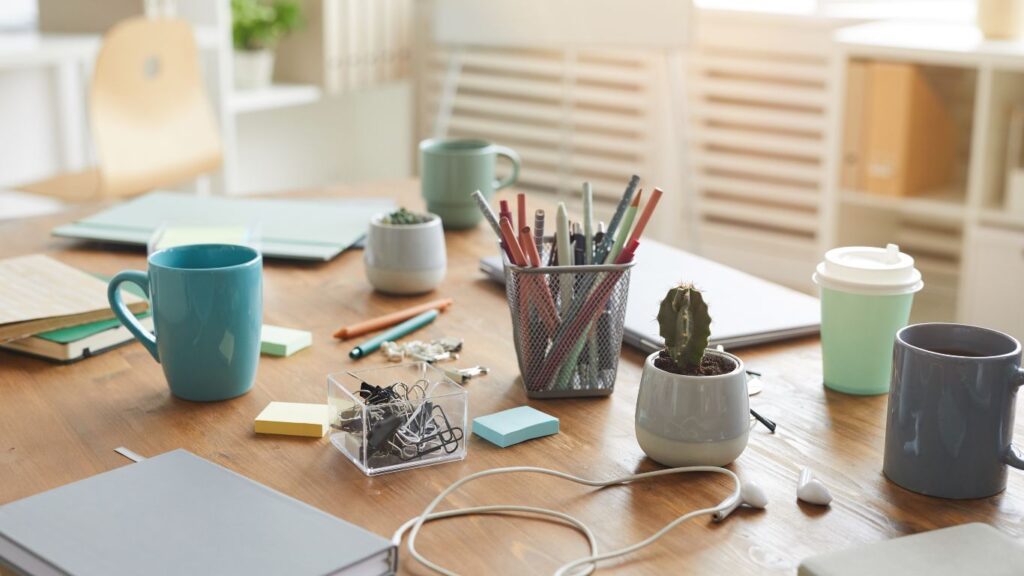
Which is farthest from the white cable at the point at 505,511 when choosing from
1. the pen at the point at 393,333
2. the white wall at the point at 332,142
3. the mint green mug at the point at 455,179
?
the white wall at the point at 332,142

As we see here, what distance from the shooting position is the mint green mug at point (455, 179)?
1556 mm

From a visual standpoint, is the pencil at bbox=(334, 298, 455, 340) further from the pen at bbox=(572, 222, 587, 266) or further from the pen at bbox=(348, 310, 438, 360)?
the pen at bbox=(572, 222, 587, 266)

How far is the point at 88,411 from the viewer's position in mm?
974

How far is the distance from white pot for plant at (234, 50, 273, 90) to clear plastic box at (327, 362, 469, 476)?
2608 millimetres

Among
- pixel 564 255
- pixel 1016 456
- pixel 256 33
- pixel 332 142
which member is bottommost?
pixel 332 142

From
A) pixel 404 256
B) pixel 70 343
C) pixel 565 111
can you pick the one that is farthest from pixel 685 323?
pixel 565 111

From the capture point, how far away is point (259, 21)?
10.9ft

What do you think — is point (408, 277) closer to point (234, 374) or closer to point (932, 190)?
point (234, 374)

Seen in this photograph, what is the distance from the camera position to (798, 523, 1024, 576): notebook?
684mm

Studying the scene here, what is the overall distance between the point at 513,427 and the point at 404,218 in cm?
46

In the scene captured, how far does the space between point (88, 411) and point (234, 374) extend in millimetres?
126

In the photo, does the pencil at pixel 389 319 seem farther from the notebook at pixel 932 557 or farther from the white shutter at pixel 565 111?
the white shutter at pixel 565 111

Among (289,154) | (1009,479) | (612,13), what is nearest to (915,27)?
(612,13)

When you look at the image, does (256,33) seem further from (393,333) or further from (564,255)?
(564,255)
